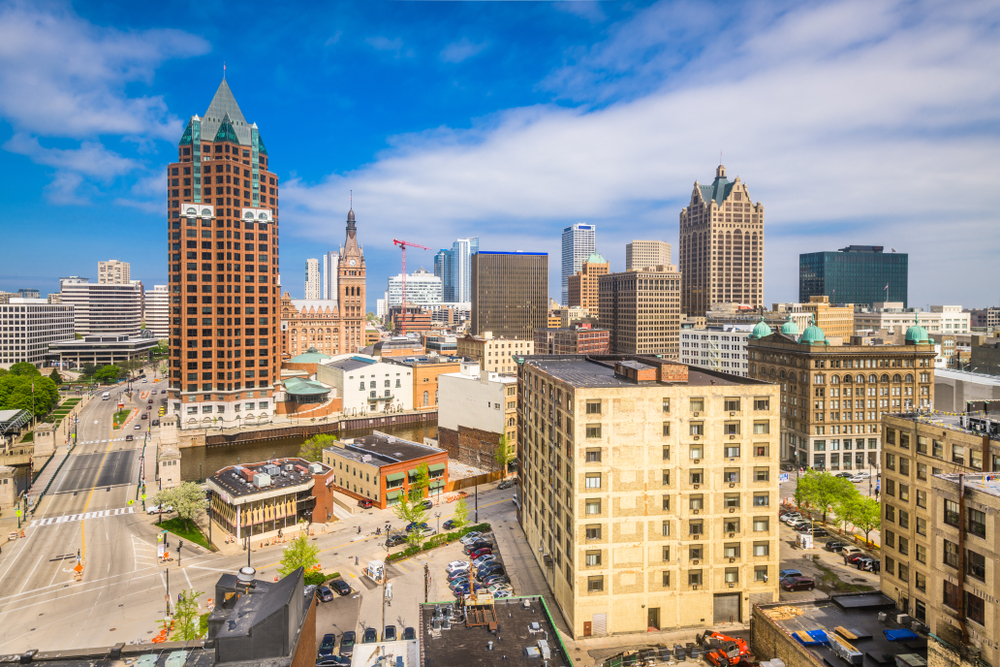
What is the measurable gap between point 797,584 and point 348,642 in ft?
125

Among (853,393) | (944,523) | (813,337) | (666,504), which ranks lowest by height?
(666,504)

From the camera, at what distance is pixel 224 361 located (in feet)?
426

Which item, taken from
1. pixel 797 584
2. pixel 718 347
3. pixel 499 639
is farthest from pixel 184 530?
pixel 718 347

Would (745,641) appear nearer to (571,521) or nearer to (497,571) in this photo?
(571,521)

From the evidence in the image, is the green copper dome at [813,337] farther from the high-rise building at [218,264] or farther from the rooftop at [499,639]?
the high-rise building at [218,264]

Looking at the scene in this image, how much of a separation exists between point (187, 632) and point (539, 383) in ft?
111

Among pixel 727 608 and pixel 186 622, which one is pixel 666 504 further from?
pixel 186 622

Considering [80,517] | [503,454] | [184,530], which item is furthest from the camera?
[503,454]

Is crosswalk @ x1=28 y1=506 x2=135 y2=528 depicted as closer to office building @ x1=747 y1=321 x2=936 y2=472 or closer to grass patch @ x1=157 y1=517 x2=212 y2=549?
grass patch @ x1=157 y1=517 x2=212 y2=549

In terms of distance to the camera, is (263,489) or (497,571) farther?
(263,489)

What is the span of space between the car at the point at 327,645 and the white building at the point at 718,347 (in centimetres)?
12158

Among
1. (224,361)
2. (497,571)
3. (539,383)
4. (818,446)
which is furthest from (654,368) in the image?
(224,361)

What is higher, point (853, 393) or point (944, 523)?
point (944, 523)

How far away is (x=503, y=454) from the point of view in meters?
90.2
